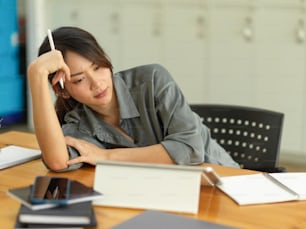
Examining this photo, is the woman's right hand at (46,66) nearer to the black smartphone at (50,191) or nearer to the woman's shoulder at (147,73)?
the woman's shoulder at (147,73)

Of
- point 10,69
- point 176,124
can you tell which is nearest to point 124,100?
point 176,124

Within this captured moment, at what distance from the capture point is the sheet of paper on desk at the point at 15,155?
5.83 ft

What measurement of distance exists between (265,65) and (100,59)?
2216 mm

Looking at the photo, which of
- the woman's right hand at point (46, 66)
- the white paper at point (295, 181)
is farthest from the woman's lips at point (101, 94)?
the white paper at point (295, 181)

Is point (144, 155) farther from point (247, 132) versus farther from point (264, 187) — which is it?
point (247, 132)

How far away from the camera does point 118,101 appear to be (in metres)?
1.88

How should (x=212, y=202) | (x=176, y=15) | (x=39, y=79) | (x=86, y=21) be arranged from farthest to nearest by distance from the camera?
(x=86, y=21) → (x=176, y=15) → (x=39, y=79) → (x=212, y=202)

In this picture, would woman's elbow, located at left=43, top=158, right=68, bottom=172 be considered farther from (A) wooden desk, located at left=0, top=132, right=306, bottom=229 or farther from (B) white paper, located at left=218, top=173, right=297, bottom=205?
(B) white paper, located at left=218, top=173, right=297, bottom=205

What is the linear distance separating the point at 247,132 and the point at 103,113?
529 mm

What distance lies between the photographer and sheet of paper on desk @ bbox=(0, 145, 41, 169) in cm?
178

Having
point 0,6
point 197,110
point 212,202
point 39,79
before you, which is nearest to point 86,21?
point 0,6

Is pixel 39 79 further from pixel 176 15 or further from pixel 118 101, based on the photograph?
pixel 176 15

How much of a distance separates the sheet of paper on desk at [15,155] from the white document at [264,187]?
63cm

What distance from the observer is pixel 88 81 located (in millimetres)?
1778
